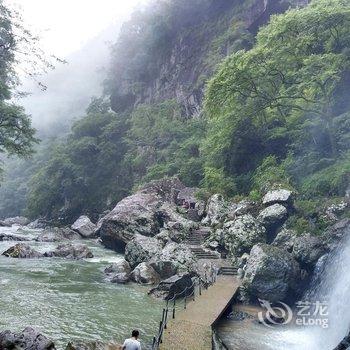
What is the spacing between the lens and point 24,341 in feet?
32.0

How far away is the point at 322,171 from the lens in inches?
989

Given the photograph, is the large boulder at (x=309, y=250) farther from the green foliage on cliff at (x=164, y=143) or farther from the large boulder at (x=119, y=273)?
the green foliage on cliff at (x=164, y=143)

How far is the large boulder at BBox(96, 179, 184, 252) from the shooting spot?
99.0ft

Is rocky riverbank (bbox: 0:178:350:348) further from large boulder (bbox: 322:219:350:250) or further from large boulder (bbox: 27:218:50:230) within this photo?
large boulder (bbox: 27:218:50:230)

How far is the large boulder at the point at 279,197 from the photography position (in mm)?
22791

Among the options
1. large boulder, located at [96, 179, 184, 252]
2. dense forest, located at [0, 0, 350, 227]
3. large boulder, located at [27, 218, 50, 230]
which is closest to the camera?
dense forest, located at [0, 0, 350, 227]

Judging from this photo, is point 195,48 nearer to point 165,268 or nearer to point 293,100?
point 293,100

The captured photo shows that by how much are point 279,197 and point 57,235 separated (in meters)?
23.7

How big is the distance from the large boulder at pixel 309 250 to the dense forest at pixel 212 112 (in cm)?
395

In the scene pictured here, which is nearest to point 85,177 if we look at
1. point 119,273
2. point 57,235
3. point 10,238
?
point 57,235

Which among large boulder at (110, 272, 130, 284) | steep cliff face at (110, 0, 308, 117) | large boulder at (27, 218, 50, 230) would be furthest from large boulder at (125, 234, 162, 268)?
large boulder at (27, 218, 50, 230)

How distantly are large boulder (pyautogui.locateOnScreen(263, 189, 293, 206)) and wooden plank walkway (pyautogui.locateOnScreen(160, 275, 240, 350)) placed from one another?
6.86 metres

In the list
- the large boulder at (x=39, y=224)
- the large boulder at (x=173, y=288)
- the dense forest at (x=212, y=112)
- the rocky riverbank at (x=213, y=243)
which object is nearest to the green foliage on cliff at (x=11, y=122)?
the dense forest at (x=212, y=112)

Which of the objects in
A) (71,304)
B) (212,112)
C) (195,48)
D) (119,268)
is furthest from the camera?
(195,48)
